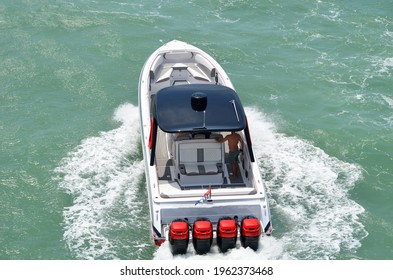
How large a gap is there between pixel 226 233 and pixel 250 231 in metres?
0.53

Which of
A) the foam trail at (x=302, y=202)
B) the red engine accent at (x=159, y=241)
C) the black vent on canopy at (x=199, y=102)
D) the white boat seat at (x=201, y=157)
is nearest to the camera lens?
the red engine accent at (x=159, y=241)

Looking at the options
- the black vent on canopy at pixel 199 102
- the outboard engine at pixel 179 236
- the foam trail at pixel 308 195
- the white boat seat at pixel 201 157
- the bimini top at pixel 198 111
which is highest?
the black vent on canopy at pixel 199 102

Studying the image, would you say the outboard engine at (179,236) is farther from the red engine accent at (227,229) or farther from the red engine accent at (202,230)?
the red engine accent at (227,229)

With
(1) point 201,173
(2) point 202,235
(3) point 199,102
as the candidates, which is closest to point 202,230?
(2) point 202,235

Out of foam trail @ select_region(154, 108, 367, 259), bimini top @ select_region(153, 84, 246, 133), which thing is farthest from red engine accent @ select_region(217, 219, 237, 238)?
bimini top @ select_region(153, 84, 246, 133)

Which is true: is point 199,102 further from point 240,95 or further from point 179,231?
point 240,95

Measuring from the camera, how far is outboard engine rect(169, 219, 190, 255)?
566 inches

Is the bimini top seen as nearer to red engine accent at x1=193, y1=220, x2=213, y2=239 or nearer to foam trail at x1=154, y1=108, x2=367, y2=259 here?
red engine accent at x1=193, y1=220, x2=213, y2=239

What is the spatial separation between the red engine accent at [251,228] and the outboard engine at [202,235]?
73 centimetres

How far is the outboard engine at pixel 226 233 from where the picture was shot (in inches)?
570

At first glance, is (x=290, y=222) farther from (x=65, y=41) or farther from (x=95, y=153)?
(x=65, y=41)

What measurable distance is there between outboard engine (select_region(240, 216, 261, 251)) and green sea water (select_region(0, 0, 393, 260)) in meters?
0.31

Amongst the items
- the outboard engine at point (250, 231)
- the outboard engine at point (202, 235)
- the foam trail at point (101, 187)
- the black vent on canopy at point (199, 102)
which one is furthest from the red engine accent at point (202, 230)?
the black vent on canopy at point (199, 102)

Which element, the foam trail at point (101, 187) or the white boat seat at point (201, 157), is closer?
the foam trail at point (101, 187)
